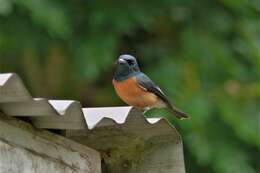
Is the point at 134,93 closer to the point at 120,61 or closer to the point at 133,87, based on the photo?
the point at 133,87

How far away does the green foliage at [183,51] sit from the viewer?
8062 mm

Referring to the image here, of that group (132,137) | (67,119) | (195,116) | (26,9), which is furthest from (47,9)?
(67,119)

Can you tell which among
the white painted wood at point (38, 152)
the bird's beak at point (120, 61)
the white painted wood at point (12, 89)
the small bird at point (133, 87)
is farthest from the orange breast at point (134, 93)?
the white painted wood at point (12, 89)

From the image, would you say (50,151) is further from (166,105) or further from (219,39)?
(219,39)

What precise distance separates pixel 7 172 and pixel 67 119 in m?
0.33

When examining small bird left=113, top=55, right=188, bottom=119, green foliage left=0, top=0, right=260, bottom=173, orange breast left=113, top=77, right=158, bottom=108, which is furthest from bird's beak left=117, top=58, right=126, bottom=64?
green foliage left=0, top=0, right=260, bottom=173

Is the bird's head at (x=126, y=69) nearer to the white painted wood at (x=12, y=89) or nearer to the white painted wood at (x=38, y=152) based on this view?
the white painted wood at (x=38, y=152)

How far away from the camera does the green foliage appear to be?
8.06 meters

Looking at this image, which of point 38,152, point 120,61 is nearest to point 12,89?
point 38,152

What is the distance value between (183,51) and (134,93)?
3.01m

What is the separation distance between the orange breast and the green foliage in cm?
189

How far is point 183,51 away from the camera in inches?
340

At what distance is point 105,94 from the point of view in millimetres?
9328

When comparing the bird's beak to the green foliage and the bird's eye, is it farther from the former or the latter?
the green foliage
